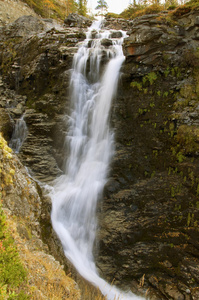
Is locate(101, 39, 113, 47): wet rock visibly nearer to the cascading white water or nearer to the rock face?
the cascading white water

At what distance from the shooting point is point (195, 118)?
845 centimetres

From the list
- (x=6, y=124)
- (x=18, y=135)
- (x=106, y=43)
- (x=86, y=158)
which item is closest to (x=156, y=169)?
(x=86, y=158)

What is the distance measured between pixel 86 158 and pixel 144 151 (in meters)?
2.86

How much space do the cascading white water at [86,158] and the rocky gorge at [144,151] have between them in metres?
0.44

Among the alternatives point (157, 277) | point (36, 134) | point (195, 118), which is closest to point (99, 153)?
point (36, 134)

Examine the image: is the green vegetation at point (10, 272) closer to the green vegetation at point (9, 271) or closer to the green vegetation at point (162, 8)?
the green vegetation at point (9, 271)

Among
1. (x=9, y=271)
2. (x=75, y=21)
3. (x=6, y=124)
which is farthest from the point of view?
(x=75, y=21)

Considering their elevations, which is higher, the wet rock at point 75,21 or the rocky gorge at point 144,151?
the wet rock at point 75,21

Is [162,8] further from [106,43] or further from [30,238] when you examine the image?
[30,238]

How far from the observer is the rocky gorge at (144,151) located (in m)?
7.10

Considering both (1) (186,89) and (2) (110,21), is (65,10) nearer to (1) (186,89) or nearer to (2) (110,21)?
(2) (110,21)

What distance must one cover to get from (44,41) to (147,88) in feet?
29.2

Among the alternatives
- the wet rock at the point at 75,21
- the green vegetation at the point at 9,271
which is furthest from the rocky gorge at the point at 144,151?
the wet rock at the point at 75,21

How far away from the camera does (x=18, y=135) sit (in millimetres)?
11086
